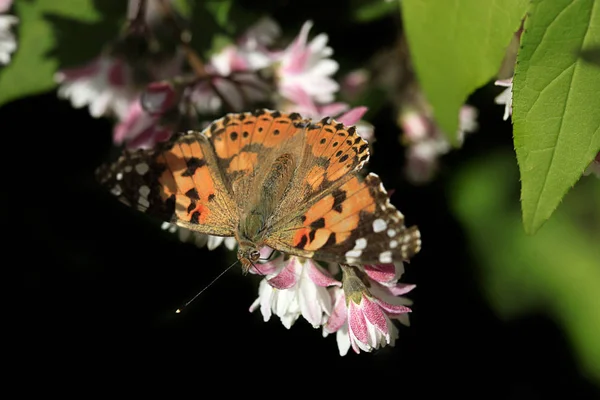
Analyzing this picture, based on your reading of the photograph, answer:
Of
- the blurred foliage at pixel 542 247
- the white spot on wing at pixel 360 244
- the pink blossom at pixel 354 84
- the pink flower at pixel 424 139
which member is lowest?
the blurred foliage at pixel 542 247

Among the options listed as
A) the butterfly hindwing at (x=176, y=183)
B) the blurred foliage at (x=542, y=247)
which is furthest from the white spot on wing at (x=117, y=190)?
the blurred foliage at (x=542, y=247)

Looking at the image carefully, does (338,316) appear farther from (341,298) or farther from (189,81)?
(189,81)

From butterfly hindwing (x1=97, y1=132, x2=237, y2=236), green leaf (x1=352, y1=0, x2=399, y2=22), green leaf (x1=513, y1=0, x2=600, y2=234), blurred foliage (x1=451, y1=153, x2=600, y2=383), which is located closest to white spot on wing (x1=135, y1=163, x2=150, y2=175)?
butterfly hindwing (x1=97, y1=132, x2=237, y2=236)

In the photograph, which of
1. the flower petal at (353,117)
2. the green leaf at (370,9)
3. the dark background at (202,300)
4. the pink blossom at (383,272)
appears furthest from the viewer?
the dark background at (202,300)

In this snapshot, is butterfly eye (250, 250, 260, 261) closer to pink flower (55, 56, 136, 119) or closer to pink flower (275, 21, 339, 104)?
pink flower (275, 21, 339, 104)

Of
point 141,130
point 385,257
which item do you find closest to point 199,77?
point 141,130

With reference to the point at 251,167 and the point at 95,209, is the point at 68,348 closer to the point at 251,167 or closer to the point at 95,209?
the point at 95,209

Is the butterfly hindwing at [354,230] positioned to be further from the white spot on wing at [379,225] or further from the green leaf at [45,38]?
the green leaf at [45,38]
